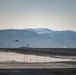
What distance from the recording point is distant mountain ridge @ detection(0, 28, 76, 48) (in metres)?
15.2

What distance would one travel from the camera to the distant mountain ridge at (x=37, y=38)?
15.2 metres

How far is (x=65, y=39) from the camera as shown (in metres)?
15.8

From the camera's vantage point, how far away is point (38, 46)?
1627 centimetres

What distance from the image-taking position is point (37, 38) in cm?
1602
